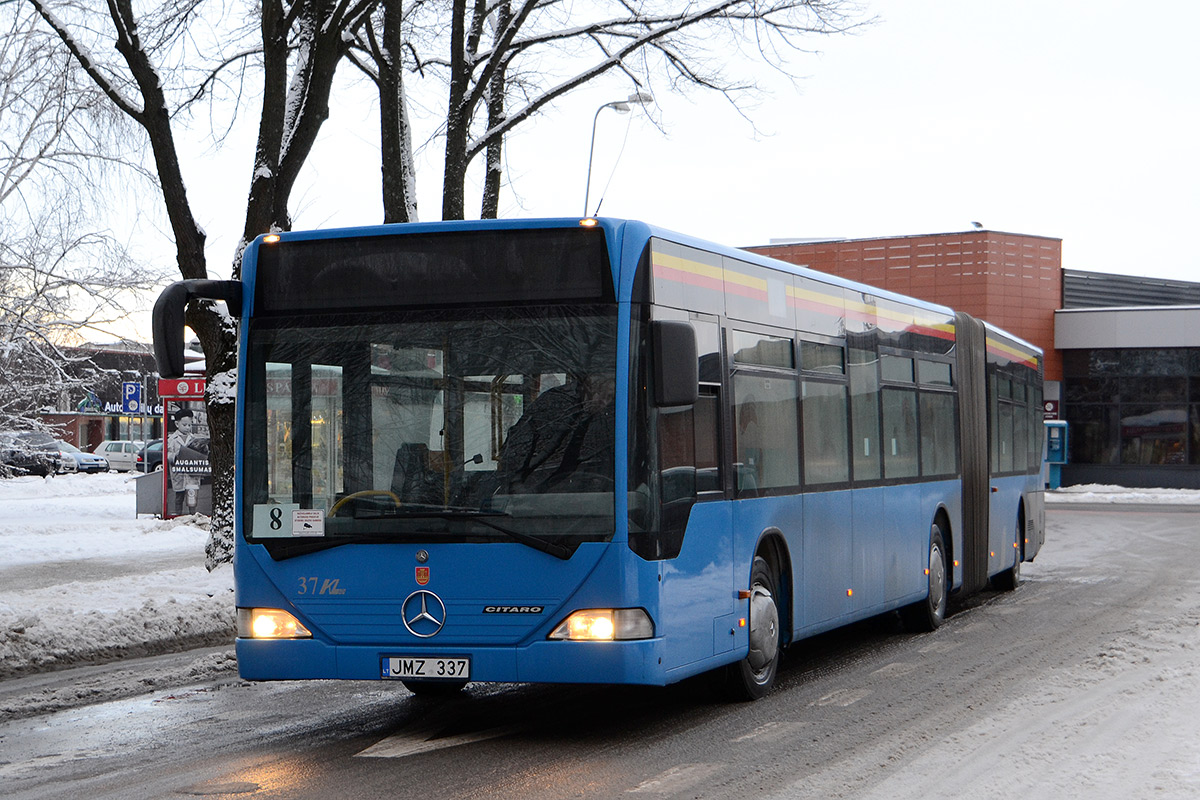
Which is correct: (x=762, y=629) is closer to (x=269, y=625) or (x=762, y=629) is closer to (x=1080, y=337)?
(x=269, y=625)

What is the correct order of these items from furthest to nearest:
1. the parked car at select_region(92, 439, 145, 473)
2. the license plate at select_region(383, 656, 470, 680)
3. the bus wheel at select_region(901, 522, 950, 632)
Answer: the parked car at select_region(92, 439, 145, 473) → the bus wheel at select_region(901, 522, 950, 632) → the license plate at select_region(383, 656, 470, 680)

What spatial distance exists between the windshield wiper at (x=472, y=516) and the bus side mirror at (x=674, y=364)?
917mm

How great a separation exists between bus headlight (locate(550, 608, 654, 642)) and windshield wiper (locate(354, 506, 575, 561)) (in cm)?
32

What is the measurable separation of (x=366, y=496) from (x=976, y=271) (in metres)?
41.5

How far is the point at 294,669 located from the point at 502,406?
182 centimetres

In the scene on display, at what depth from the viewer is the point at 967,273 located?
4719cm

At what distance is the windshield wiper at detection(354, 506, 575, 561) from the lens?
7.66 m

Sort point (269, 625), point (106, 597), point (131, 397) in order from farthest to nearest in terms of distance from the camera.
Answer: point (131, 397) → point (106, 597) → point (269, 625)

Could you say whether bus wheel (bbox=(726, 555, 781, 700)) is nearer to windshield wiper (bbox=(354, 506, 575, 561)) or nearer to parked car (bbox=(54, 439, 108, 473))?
windshield wiper (bbox=(354, 506, 575, 561))

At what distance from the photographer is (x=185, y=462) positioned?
27.2 metres

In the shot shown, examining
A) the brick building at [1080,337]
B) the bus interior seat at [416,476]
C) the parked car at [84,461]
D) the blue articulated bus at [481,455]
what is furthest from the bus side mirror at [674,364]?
the parked car at [84,461]

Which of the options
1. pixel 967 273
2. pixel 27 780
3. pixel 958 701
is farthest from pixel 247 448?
pixel 967 273

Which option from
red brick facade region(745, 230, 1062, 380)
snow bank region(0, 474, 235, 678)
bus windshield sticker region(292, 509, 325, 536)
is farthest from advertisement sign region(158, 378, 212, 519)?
red brick facade region(745, 230, 1062, 380)

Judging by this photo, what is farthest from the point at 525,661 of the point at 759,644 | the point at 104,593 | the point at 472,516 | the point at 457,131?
the point at 457,131
